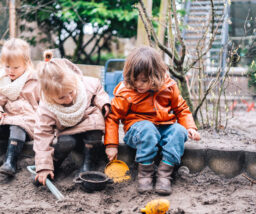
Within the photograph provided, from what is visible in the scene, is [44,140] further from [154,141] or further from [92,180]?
[154,141]

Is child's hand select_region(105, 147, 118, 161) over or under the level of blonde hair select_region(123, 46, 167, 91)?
under

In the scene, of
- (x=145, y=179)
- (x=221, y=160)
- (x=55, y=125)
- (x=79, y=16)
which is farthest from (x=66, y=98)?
(x=79, y=16)

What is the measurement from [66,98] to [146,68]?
1.82ft

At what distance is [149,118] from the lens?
223cm

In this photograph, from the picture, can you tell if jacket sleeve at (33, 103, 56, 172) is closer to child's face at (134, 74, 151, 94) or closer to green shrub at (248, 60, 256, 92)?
child's face at (134, 74, 151, 94)

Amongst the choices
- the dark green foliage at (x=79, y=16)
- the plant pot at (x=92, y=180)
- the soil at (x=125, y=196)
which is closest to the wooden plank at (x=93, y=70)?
the dark green foliage at (x=79, y=16)

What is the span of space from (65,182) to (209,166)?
41.8 inches

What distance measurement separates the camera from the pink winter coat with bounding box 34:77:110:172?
6.81 feet

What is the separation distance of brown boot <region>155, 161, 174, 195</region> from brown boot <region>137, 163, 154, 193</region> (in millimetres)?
52

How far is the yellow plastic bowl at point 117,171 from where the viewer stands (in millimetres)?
2201

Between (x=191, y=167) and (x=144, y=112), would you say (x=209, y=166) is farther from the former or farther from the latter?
(x=144, y=112)

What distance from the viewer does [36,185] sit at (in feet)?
7.11

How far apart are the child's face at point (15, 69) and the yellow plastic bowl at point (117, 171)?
1048 mm

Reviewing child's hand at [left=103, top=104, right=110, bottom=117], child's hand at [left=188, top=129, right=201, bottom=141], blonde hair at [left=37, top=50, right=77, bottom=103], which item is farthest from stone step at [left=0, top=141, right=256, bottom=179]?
blonde hair at [left=37, top=50, right=77, bottom=103]
